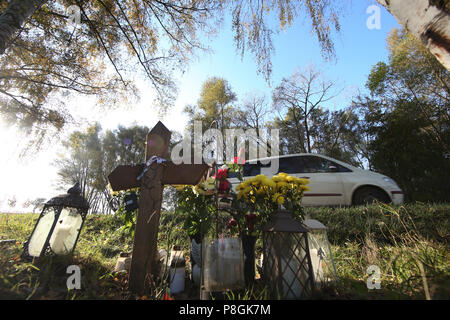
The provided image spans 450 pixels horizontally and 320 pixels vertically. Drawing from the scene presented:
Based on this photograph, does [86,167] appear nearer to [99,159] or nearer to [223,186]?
[99,159]

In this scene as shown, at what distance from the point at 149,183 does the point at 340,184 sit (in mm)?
4669

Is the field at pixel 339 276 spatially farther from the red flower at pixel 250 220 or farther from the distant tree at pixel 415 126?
the distant tree at pixel 415 126

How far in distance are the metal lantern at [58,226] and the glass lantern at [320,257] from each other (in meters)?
2.22

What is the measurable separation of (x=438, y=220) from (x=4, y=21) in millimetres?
6187

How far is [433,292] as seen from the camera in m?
1.03

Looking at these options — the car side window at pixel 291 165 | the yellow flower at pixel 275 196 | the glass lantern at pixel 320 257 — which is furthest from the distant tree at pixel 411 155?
the yellow flower at pixel 275 196

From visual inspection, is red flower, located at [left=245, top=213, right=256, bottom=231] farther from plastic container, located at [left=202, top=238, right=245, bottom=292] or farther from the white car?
the white car

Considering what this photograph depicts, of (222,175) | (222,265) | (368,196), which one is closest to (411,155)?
(368,196)

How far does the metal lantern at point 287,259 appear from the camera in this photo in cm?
122

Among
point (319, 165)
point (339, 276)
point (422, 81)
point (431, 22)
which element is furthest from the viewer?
point (422, 81)

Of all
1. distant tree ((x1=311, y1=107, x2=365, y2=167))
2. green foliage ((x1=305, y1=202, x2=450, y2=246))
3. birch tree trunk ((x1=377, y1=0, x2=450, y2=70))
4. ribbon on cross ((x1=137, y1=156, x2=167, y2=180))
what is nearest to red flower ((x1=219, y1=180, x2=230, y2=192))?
ribbon on cross ((x1=137, y1=156, x2=167, y2=180))

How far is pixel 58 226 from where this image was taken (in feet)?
6.01
